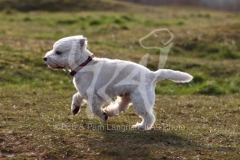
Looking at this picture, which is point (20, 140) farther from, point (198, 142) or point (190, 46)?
point (190, 46)

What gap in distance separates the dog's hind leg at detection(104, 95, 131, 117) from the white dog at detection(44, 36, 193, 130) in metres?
0.28

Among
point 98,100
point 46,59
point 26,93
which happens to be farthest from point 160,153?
point 26,93

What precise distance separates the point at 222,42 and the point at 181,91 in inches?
307

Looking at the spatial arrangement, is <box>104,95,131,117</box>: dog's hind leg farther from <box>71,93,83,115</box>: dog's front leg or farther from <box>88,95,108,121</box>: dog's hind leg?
<box>71,93,83,115</box>: dog's front leg

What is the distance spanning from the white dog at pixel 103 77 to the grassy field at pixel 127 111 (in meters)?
0.48

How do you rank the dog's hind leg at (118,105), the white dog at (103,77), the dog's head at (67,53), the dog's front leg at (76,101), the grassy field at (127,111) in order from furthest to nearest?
the dog's hind leg at (118,105), the dog's front leg at (76,101), the dog's head at (67,53), the white dog at (103,77), the grassy field at (127,111)

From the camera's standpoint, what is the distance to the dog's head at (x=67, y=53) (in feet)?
31.7

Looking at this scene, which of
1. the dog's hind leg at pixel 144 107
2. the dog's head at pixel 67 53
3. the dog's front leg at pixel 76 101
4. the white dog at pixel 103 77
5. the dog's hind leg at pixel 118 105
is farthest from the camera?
the dog's hind leg at pixel 118 105

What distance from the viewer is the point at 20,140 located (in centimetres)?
838

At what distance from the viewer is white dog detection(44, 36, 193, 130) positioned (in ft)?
31.2

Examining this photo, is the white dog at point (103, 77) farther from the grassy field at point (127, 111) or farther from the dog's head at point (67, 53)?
the grassy field at point (127, 111)

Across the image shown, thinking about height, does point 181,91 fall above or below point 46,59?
below

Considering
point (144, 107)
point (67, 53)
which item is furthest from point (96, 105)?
point (67, 53)

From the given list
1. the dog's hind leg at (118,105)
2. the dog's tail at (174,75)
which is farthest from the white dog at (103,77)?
the dog's hind leg at (118,105)
